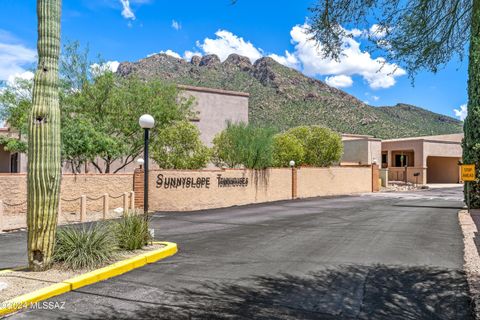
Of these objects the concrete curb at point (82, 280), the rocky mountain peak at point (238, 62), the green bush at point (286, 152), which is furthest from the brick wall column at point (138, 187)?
the rocky mountain peak at point (238, 62)

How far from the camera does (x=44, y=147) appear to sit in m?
7.58

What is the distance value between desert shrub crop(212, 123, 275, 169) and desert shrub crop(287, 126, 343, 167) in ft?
39.1

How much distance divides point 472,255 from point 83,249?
26.9 feet

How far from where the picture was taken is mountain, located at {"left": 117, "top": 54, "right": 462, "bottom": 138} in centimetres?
7350

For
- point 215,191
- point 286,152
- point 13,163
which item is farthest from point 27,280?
point 286,152

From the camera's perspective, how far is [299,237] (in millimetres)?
12438

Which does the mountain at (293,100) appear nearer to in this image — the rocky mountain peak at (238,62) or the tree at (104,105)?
the rocky mountain peak at (238,62)

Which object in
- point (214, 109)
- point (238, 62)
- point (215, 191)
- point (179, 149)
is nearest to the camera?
point (179, 149)

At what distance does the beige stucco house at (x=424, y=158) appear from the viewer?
1871 inches

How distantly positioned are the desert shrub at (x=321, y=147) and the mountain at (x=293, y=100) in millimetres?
27184

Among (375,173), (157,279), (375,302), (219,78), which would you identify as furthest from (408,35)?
(219,78)

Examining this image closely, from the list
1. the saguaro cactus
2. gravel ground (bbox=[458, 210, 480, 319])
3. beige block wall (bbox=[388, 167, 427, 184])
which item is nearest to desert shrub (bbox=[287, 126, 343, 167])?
beige block wall (bbox=[388, 167, 427, 184])

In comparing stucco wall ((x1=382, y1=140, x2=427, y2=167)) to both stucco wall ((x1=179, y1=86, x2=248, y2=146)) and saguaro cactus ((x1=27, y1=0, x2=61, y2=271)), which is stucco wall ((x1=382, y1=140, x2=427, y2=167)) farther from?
saguaro cactus ((x1=27, y1=0, x2=61, y2=271))

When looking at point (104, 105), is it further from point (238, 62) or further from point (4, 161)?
point (238, 62)
